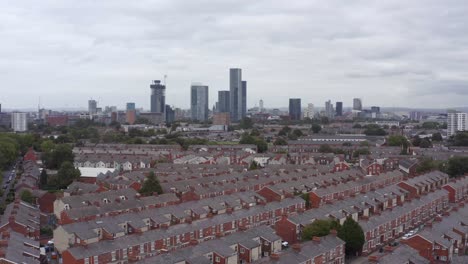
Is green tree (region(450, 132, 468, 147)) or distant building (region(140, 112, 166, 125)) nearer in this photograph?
green tree (region(450, 132, 468, 147))

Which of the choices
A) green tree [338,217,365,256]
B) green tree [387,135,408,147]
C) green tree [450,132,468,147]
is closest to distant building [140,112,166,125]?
green tree [387,135,408,147]

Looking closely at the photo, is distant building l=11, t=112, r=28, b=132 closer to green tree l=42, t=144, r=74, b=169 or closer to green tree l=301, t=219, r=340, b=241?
green tree l=42, t=144, r=74, b=169

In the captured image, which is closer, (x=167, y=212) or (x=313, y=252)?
(x=313, y=252)

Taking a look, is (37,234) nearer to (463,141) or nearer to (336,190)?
(336,190)

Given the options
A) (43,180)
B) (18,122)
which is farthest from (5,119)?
(43,180)

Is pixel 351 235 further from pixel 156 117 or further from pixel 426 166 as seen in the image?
pixel 156 117

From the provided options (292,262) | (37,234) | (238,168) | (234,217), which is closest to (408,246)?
(292,262)
